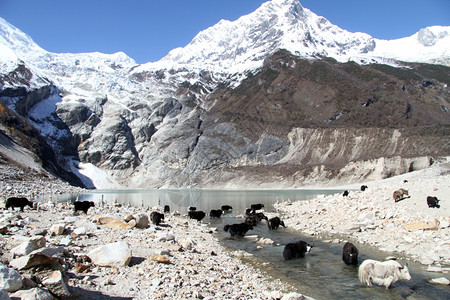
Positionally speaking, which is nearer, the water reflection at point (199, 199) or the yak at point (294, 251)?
the yak at point (294, 251)

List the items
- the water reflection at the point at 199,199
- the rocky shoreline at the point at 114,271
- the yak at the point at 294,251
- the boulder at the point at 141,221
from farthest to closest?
1. the water reflection at the point at 199,199
2. the boulder at the point at 141,221
3. the yak at the point at 294,251
4. the rocky shoreline at the point at 114,271

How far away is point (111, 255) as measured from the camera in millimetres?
10836

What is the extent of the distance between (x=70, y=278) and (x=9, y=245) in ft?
9.85

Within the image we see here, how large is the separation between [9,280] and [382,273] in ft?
36.4

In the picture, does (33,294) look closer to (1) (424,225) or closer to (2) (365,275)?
(2) (365,275)

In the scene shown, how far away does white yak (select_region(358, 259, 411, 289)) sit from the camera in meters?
11.4

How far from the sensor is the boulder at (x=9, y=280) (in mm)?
6000

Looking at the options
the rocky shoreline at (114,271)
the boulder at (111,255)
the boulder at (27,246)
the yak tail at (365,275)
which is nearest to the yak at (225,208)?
the rocky shoreline at (114,271)

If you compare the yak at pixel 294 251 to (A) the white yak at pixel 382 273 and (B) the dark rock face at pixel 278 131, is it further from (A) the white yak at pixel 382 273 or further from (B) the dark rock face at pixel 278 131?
(B) the dark rock face at pixel 278 131

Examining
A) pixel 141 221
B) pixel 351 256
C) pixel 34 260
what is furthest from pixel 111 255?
pixel 141 221

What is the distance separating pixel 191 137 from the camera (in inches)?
7013

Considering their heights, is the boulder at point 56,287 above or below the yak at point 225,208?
above

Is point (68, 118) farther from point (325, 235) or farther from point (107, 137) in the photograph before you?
point (325, 235)

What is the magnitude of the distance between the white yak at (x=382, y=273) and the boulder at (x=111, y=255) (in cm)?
830
